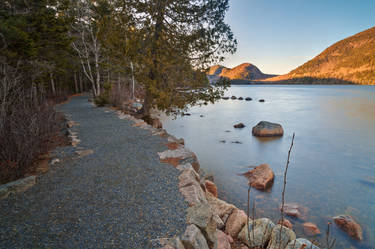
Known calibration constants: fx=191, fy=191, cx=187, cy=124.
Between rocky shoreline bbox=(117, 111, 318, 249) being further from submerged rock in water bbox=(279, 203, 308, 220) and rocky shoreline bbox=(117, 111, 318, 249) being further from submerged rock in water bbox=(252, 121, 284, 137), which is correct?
submerged rock in water bbox=(252, 121, 284, 137)

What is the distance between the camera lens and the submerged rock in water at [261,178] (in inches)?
234

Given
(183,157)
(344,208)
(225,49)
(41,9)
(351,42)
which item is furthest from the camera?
(351,42)

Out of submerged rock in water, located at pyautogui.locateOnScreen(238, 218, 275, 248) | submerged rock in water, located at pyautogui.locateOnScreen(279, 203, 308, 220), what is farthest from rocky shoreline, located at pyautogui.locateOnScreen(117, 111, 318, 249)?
submerged rock in water, located at pyautogui.locateOnScreen(279, 203, 308, 220)

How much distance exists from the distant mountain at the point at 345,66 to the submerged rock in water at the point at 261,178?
5367 inches

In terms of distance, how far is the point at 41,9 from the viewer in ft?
32.2

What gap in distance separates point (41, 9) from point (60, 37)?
4.85ft

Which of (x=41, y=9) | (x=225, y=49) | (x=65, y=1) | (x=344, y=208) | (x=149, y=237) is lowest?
(x=344, y=208)

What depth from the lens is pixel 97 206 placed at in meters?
2.61

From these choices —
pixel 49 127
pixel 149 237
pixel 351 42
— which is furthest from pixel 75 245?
pixel 351 42

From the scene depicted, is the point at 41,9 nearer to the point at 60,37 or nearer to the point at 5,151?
the point at 60,37

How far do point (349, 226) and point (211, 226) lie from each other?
4025 millimetres

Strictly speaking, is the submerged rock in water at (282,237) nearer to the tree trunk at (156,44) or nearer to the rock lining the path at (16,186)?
the rock lining the path at (16,186)

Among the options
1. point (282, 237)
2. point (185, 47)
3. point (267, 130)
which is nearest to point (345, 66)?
point (267, 130)

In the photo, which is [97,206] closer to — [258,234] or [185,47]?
[258,234]
